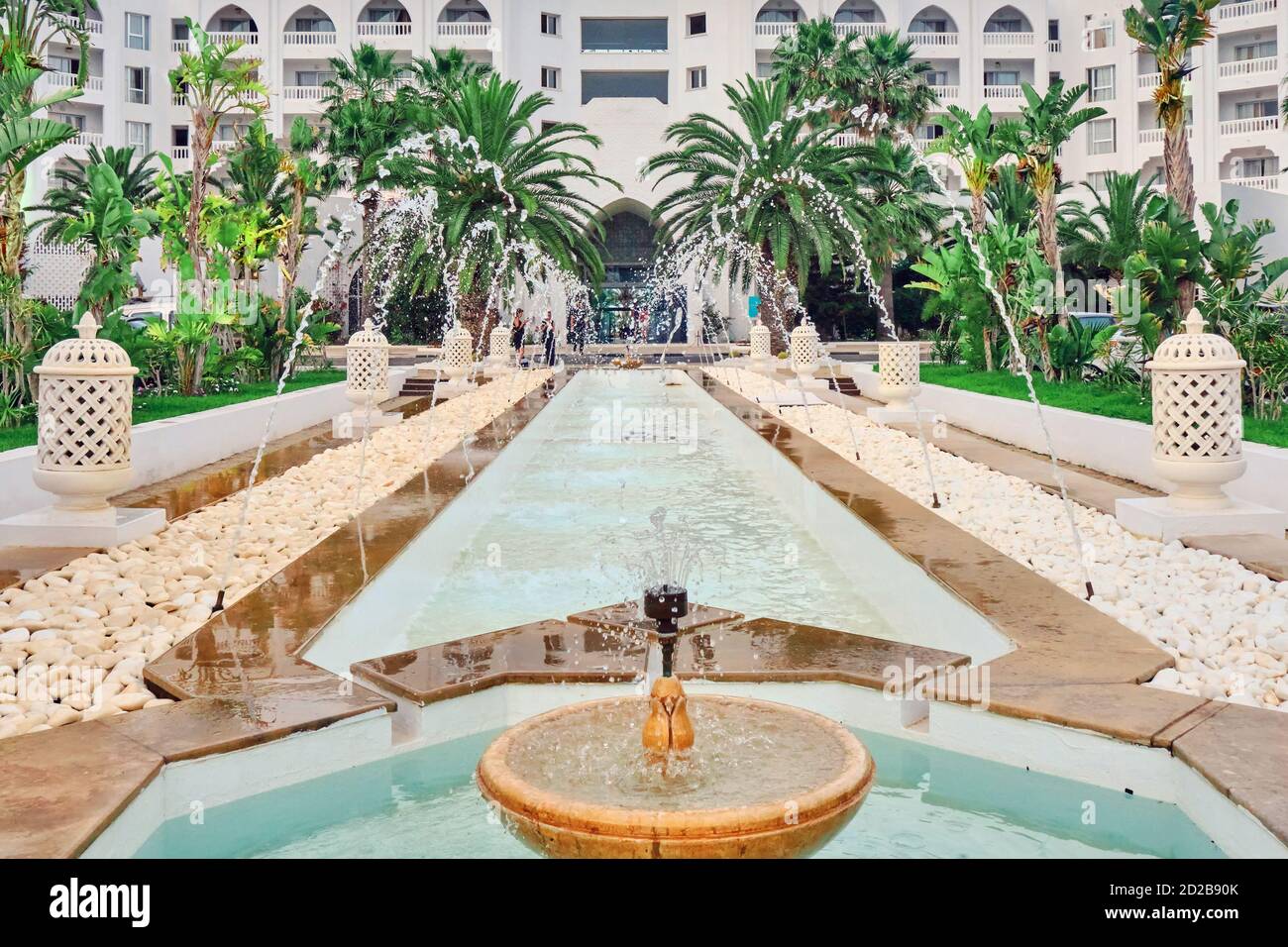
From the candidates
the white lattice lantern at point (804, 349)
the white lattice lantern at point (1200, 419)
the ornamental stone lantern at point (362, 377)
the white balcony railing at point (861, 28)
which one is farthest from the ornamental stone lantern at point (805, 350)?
the white balcony railing at point (861, 28)

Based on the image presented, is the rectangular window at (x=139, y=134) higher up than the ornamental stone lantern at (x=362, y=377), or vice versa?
the rectangular window at (x=139, y=134)

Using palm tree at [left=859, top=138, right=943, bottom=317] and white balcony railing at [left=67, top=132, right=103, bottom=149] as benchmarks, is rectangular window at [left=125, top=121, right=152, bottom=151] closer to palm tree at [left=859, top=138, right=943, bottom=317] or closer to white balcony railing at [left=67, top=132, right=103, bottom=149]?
white balcony railing at [left=67, top=132, right=103, bottom=149]

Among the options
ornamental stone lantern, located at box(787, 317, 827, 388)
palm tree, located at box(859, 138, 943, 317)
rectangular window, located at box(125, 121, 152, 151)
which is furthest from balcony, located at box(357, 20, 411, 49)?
ornamental stone lantern, located at box(787, 317, 827, 388)

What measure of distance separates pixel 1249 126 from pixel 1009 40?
9258 mm

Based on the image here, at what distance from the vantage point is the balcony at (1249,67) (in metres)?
36.8

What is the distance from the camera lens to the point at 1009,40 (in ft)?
137

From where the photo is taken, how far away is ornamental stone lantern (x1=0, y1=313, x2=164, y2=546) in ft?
20.8

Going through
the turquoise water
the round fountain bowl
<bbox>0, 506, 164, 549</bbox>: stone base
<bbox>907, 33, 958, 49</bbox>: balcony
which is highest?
<bbox>907, 33, 958, 49</bbox>: balcony

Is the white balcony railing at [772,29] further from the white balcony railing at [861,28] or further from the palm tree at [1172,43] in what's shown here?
the palm tree at [1172,43]

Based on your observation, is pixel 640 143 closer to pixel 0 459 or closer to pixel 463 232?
pixel 463 232

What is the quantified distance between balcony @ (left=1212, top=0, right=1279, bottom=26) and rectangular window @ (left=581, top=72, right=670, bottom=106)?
19074 mm

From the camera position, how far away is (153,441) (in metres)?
9.03
